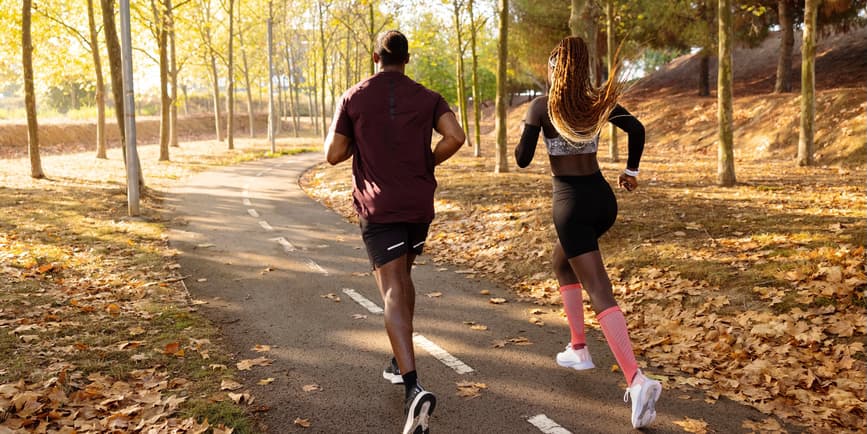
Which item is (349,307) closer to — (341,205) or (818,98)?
(341,205)

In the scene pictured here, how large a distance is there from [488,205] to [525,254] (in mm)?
3545

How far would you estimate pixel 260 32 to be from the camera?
47156 millimetres

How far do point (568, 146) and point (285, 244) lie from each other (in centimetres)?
660

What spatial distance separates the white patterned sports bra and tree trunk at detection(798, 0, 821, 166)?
1399cm

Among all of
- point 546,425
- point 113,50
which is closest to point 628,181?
point 546,425

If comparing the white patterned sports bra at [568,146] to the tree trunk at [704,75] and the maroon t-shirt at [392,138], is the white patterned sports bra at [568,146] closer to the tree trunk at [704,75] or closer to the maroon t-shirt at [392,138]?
the maroon t-shirt at [392,138]

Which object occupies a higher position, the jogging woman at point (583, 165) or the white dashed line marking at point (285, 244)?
the jogging woman at point (583, 165)

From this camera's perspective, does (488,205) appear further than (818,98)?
No

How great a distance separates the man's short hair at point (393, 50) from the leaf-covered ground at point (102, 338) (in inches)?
94.0

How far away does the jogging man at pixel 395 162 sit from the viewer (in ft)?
11.5

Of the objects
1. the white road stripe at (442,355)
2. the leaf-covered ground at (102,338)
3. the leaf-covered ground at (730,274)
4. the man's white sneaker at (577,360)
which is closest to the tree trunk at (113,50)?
the leaf-covered ground at (102,338)

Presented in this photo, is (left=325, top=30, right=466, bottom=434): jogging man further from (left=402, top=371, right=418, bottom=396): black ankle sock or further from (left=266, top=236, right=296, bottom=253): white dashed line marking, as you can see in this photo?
(left=266, top=236, right=296, bottom=253): white dashed line marking

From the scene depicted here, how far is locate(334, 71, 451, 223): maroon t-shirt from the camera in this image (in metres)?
3.50

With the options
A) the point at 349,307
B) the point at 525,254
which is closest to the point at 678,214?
the point at 525,254
